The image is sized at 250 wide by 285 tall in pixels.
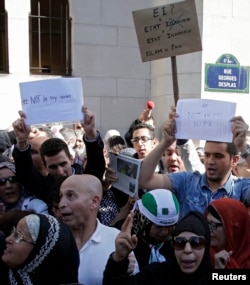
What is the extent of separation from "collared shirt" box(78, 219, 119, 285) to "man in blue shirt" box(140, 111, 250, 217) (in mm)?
744

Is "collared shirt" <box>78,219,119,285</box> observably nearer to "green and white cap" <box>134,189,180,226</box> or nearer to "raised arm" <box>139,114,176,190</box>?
"green and white cap" <box>134,189,180,226</box>

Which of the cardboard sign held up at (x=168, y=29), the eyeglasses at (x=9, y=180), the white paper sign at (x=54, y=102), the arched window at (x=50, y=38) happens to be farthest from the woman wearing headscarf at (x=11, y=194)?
the arched window at (x=50, y=38)

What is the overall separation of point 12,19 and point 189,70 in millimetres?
2930

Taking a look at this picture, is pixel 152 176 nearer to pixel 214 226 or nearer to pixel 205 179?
pixel 205 179

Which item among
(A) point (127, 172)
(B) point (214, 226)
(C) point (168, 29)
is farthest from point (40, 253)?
(C) point (168, 29)

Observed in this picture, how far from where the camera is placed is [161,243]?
9.27 ft

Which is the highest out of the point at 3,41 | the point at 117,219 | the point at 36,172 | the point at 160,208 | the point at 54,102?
the point at 3,41

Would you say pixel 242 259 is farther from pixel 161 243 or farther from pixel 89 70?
pixel 89 70

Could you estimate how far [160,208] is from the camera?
2.82 m

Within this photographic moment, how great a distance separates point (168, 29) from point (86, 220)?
1.71m

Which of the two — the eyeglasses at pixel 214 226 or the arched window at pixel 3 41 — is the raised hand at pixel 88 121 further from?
the arched window at pixel 3 41

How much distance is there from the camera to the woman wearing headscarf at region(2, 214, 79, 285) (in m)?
2.17

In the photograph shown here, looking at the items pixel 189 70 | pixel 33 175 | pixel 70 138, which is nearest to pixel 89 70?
pixel 189 70

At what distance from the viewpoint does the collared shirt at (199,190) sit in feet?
10.5
